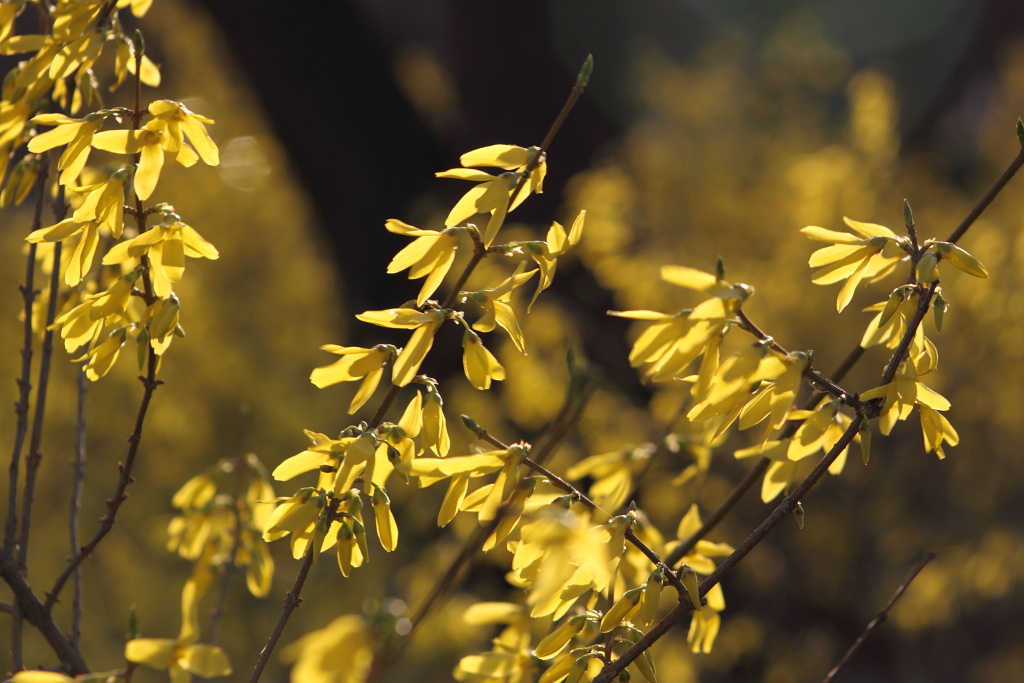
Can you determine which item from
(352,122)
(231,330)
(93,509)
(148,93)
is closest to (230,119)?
(148,93)

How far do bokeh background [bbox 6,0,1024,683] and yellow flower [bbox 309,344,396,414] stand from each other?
238 cm

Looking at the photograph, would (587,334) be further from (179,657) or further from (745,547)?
(179,657)

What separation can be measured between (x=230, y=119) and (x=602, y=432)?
4.32 metres

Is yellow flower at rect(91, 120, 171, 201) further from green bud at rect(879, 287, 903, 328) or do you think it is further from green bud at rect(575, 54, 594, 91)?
green bud at rect(879, 287, 903, 328)

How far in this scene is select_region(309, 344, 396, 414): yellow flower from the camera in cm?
75

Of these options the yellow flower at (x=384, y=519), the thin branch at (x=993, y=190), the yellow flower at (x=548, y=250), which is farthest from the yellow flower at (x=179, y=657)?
the thin branch at (x=993, y=190)

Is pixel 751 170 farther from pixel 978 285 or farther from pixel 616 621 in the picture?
pixel 616 621

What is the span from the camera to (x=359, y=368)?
0.76 metres

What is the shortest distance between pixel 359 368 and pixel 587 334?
134 inches

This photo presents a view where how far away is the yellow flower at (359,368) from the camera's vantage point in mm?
749

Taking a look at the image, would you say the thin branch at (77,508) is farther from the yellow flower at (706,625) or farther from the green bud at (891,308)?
the green bud at (891,308)

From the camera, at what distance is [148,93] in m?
6.54

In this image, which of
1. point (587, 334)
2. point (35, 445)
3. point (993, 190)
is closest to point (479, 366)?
point (993, 190)

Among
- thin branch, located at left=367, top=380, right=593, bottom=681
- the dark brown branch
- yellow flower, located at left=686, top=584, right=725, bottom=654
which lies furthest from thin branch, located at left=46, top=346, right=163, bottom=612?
yellow flower, located at left=686, top=584, right=725, bottom=654
